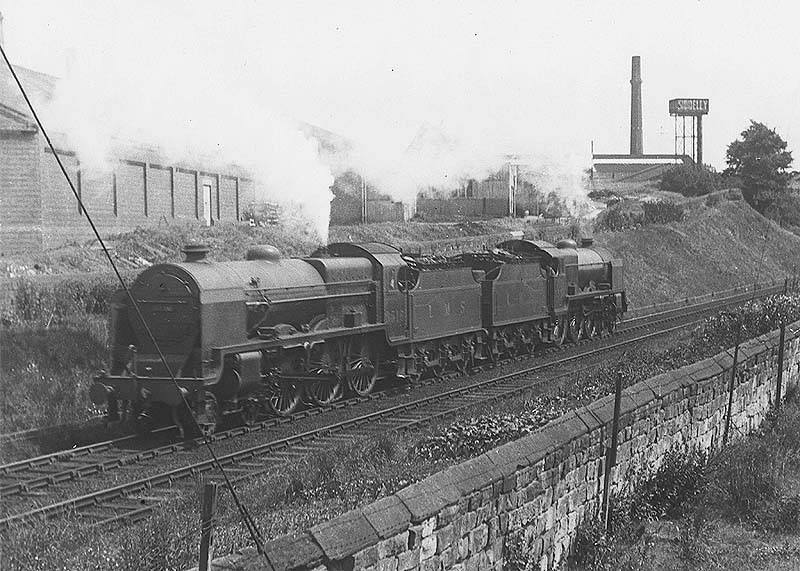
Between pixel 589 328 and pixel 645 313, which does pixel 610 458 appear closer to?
pixel 589 328

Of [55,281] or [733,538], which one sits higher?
[55,281]

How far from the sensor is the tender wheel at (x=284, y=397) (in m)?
14.3

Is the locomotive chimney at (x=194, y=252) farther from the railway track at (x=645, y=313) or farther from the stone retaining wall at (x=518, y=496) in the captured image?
the stone retaining wall at (x=518, y=496)

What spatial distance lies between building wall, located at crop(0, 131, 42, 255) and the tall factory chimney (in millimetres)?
63242

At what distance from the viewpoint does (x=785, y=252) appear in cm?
5475

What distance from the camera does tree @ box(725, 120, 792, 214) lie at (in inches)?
2434

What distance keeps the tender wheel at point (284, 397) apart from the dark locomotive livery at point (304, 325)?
2 cm

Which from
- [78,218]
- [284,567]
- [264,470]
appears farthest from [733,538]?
[78,218]

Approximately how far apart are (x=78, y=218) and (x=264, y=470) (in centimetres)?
1897

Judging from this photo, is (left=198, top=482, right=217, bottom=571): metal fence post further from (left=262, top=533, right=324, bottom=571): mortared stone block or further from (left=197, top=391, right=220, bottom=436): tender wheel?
(left=197, top=391, right=220, bottom=436): tender wheel

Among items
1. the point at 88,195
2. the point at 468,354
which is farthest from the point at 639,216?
the point at 468,354

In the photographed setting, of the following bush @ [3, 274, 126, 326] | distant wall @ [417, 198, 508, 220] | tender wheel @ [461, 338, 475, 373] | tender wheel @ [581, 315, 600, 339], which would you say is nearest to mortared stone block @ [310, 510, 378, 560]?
bush @ [3, 274, 126, 326]

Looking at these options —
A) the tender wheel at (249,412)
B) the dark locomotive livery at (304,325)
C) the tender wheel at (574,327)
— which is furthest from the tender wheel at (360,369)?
the tender wheel at (574,327)

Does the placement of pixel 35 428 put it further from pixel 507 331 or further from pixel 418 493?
pixel 507 331
